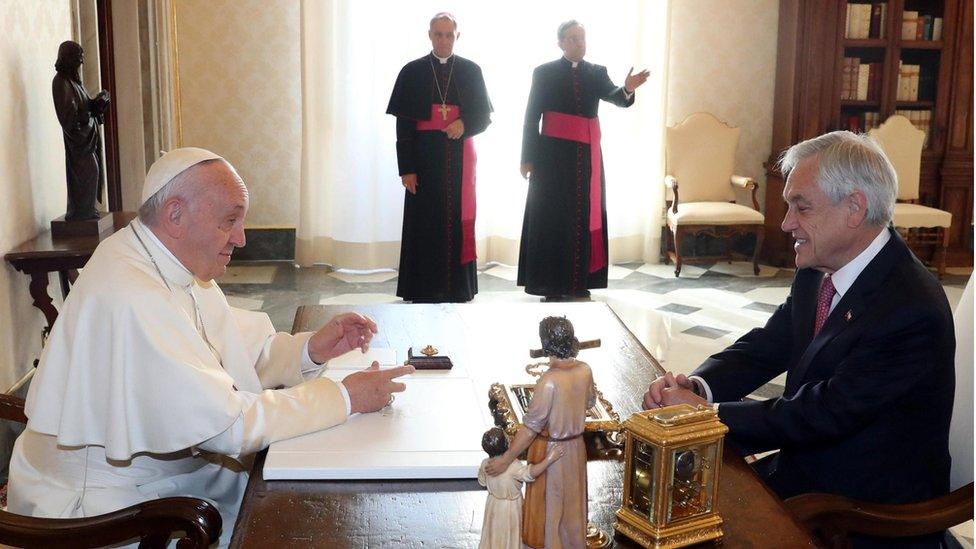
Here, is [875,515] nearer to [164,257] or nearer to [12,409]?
[164,257]

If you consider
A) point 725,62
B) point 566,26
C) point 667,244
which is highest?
point 566,26

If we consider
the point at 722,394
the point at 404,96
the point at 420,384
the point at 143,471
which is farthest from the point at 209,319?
the point at 404,96

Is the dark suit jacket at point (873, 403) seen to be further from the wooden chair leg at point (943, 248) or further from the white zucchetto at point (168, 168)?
the wooden chair leg at point (943, 248)

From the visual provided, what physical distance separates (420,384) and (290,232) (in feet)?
19.4

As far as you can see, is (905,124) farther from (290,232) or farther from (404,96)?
(290,232)

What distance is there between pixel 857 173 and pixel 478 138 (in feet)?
19.1

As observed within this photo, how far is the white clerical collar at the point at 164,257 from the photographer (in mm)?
2221

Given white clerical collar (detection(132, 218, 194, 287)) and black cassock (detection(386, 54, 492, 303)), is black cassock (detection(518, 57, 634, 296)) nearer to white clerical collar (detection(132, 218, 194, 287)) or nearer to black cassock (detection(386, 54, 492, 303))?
black cassock (detection(386, 54, 492, 303))

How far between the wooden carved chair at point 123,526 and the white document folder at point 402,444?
5.4 inches

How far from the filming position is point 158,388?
6.46ft

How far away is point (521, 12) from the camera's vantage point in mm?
7754

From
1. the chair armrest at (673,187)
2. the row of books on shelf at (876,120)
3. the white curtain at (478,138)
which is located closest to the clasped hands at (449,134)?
the white curtain at (478,138)

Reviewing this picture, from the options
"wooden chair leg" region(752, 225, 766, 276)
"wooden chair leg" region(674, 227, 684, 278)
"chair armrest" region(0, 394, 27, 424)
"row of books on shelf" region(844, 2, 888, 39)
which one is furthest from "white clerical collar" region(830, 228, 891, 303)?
"row of books on shelf" region(844, 2, 888, 39)

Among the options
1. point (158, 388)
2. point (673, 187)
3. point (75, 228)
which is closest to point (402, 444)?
point (158, 388)
